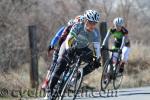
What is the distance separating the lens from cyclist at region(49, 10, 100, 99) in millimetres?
10883

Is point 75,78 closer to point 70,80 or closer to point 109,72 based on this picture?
point 70,80

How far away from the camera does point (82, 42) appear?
1101 cm

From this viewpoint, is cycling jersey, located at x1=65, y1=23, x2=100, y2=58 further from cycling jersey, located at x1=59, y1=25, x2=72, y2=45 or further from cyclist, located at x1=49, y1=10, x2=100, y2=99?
cycling jersey, located at x1=59, y1=25, x2=72, y2=45

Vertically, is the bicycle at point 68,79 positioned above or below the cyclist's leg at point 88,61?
below

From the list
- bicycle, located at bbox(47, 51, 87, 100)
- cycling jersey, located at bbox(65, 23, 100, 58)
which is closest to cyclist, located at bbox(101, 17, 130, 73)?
cycling jersey, located at bbox(65, 23, 100, 58)

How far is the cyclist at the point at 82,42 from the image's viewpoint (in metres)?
10.9

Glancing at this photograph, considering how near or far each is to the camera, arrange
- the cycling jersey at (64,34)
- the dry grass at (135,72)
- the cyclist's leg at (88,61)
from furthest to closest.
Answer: the dry grass at (135,72) → the cycling jersey at (64,34) → the cyclist's leg at (88,61)

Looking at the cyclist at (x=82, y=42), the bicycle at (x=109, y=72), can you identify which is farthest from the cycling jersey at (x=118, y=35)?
the cyclist at (x=82, y=42)

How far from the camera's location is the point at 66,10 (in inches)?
1077

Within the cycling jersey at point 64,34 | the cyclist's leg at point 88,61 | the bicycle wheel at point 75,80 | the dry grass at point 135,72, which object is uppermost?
the cycling jersey at point 64,34

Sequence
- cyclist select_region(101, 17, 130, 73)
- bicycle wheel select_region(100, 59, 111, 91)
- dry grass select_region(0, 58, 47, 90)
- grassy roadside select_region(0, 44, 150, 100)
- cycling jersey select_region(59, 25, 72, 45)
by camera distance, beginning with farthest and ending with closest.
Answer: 1. grassy roadside select_region(0, 44, 150, 100)
2. dry grass select_region(0, 58, 47, 90)
3. cyclist select_region(101, 17, 130, 73)
4. bicycle wheel select_region(100, 59, 111, 91)
5. cycling jersey select_region(59, 25, 72, 45)

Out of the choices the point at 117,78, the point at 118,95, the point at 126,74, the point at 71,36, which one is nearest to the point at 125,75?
the point at 126,74

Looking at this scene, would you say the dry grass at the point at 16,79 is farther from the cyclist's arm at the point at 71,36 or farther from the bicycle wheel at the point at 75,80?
the cyclist's arm at the point at 71,36

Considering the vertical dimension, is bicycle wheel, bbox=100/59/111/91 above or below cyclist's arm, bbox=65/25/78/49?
below
